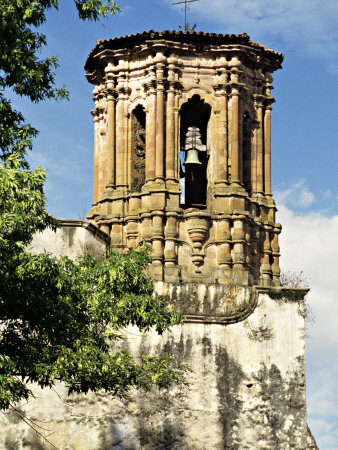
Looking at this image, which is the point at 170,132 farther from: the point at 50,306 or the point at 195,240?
the point at 50,306

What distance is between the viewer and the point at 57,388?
19.9 m

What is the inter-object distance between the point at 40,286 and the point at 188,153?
1044 centimetres

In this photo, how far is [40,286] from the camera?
13.8 m

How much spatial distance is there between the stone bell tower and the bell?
0.02 metres

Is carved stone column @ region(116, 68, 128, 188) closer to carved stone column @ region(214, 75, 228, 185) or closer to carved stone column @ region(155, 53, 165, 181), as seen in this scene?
carved stone column @ region(155, 53, 165, 181)

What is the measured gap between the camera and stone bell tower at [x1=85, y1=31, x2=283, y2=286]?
2259cm

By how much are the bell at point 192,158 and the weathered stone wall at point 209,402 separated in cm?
357

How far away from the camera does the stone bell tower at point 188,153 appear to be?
2259cm

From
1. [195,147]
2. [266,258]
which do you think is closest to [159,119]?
[195,147]

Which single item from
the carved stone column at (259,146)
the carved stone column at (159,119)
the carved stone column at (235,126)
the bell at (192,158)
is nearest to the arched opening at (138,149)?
the carved stone column at (159,119)

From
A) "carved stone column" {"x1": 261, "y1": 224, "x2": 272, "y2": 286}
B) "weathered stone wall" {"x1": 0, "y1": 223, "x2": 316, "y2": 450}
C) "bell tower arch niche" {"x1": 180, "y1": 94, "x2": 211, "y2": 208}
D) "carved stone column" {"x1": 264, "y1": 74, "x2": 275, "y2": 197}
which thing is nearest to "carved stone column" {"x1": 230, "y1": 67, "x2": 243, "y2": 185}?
"bell tower arch niche" {"x1": 180, "y1": 94, "x2": 211, "y2": 208}

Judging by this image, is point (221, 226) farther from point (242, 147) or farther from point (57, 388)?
point (57, 388)

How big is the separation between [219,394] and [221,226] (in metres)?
3.80

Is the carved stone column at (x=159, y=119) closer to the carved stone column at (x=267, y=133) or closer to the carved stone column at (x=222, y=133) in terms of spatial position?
the carved stone column at (x=222, y=133)
